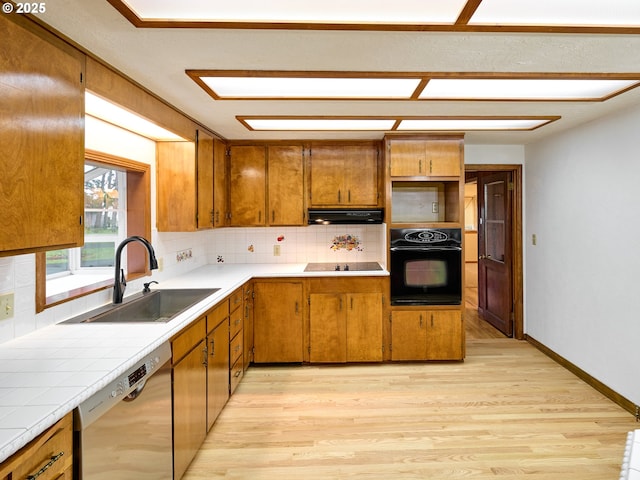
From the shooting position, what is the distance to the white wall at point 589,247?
261 cm

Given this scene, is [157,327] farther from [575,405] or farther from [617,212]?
[617,212]

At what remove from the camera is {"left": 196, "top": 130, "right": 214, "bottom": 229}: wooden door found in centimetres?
301

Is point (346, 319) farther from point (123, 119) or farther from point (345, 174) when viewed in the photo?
point (123, 119)

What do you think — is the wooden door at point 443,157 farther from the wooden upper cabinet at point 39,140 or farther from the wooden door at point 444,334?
the wooden upper cabinet at point 39,140

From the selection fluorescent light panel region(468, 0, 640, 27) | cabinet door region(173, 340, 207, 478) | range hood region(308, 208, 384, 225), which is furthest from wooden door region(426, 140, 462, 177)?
cabinet door region(173, 340, 207, 478)

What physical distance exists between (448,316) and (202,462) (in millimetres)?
2407

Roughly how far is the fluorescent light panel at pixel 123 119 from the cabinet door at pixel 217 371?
1451 millimetres

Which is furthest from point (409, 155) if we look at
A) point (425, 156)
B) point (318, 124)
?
point (318, 124)

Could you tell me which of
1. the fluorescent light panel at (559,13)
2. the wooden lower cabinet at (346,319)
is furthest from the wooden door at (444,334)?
the fluorescent light panel at (559,13)

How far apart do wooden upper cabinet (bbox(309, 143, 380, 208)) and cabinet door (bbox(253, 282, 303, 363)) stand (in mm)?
979

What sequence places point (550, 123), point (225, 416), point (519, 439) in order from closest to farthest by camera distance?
point (519, 439)
point (225, 416)
point (550, 123)

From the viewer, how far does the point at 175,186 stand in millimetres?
2922

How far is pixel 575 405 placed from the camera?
2686 millimetres

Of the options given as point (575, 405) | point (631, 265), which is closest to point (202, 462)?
point (575, 405)
